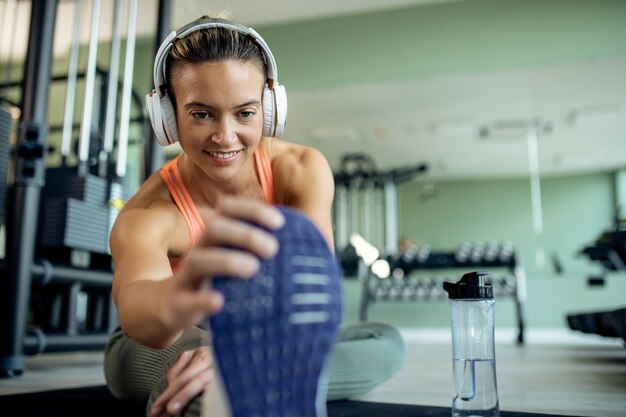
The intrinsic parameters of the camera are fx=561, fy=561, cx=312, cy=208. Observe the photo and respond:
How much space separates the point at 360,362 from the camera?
4.06ft

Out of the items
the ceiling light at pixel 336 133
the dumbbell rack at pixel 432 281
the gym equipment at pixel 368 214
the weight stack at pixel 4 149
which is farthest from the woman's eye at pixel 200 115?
the gym equipment at pixel 368 214

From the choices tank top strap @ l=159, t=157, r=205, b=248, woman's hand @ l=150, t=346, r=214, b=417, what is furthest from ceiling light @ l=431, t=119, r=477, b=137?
woman's hand @ l=150, t=346, r=214, b=417

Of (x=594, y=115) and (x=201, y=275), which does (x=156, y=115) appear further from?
(x=594, y=115)

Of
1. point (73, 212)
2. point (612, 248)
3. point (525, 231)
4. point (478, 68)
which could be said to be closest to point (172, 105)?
point (73, 212)

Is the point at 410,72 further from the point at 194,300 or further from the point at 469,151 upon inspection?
the point at 194,300

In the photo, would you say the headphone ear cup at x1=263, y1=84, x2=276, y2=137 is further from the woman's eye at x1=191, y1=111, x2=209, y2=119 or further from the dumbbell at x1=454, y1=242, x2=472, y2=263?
the dumbbell at x1=454, y1=242, x2=472, y2=263

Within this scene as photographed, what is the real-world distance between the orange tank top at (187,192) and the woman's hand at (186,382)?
0.23 m

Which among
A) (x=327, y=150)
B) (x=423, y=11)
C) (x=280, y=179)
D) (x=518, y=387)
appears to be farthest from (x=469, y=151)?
(x=280, y=179)

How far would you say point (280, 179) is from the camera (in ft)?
3.23

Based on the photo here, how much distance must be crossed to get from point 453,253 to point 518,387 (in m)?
2.64

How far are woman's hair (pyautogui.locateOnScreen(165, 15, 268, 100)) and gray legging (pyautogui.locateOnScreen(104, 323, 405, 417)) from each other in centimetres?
47

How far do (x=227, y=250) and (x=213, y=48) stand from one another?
441 millimetres

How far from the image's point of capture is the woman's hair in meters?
0.76

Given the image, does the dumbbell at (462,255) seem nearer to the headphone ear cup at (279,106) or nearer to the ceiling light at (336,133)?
the ceiling light at (336,133)
